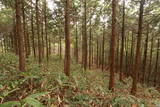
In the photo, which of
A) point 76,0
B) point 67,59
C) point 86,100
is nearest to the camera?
point 86,100

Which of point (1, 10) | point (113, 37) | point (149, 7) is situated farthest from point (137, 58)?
point (1, 10)

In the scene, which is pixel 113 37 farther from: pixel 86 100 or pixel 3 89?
pixel 3 89

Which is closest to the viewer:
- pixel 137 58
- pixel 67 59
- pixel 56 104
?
pixel 56 104

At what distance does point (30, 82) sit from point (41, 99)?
1.43m

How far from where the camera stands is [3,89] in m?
4.45

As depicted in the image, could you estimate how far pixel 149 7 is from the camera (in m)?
9.63

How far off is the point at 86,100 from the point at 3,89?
3008 millimetres

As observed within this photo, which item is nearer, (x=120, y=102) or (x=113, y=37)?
(x=120, y=102)

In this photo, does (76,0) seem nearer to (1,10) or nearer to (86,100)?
(1,10)

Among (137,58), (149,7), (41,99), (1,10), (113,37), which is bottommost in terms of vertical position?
(41,99)

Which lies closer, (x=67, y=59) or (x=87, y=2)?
(x=67, y=59)

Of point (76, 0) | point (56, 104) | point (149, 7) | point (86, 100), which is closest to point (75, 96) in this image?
point (86, 100)

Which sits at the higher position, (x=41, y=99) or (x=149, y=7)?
(x=149, y=7)

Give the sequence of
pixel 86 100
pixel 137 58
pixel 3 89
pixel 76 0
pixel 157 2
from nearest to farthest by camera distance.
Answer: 1. pixel 3 89
2. pixel 86 100
3. pixel 137 58
4. pixel 157 2
5. pixel 76 0
